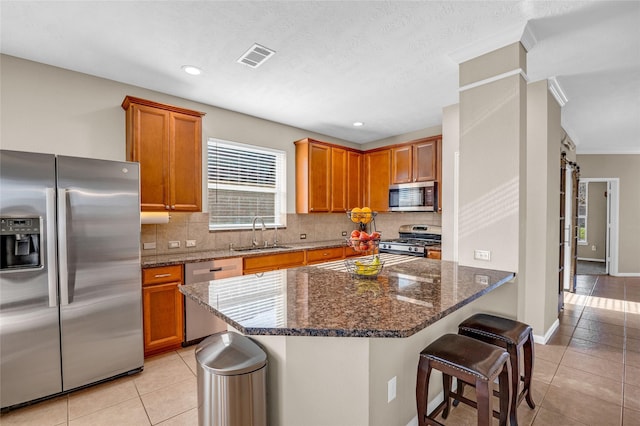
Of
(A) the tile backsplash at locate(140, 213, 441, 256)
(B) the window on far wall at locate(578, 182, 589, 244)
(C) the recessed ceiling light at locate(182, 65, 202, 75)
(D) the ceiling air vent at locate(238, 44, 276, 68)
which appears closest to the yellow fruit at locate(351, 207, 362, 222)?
(D) the ceiling air vent at locate(238, 44, 276, 68)

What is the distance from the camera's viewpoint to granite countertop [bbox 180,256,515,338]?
1213mm

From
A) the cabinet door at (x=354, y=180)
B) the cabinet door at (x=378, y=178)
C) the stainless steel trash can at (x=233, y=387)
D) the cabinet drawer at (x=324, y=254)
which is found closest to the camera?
the stainless steel trash can at (x=233, y=387)

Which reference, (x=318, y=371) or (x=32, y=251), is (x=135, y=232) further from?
(x=318, y=371)

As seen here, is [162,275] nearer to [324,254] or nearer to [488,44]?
[324,254]

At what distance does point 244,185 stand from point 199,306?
172 centimetres

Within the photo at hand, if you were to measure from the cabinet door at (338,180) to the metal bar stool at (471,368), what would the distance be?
10.9ft

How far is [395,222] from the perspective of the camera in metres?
5.27

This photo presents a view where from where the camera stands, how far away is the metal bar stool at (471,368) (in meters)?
1.42

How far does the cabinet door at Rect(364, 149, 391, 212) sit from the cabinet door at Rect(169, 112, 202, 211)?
115 inches

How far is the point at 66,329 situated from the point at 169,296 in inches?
31.6

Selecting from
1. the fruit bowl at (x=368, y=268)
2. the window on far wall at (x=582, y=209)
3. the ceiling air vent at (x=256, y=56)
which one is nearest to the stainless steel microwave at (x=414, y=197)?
the fruit bowl at (x=368, y=268)

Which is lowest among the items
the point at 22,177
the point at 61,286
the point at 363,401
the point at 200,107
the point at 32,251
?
the point at 363,401

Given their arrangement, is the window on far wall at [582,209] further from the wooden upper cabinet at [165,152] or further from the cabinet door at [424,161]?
the wooden upper cabinet at [165,152]

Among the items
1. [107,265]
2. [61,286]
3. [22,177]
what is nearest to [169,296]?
[107,265]
